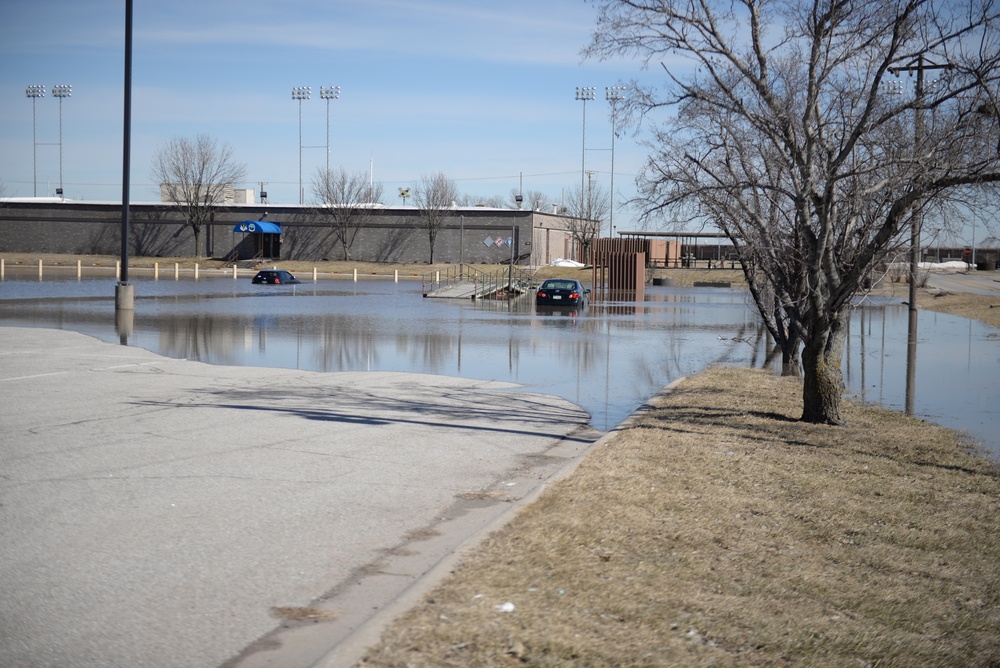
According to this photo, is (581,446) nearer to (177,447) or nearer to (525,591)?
(177,447)

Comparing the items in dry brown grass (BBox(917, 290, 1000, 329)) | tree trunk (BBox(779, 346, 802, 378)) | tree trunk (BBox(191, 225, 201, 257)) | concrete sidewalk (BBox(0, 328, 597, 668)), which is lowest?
concrete sidewalk (BBox(0, 328, 597, 668))

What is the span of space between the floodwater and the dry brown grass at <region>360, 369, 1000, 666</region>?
3415mm

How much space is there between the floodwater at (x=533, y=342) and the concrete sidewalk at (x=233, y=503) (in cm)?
314

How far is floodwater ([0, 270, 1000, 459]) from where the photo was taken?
1788 cm

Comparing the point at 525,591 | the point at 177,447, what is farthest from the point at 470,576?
the point at 177,447

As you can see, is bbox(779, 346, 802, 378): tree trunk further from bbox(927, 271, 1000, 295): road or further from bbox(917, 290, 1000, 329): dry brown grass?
bbox(927, 271, 1000, 295): road

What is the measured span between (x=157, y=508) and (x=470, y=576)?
3138 mm

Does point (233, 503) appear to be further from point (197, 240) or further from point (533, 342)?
point (197, 240)

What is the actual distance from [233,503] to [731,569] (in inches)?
161

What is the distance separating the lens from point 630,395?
54.1 ft

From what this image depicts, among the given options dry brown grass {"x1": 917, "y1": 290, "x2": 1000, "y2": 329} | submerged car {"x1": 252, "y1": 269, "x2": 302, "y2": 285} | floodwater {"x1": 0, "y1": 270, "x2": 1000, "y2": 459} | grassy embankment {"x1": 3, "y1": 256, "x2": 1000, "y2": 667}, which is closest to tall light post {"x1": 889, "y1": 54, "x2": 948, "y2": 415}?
floodwater {"x1": 0, "y1": 270, "x2": 1000, "y2": 459}

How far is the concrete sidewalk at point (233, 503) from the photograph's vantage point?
5.27 metres

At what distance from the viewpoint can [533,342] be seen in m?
25.9

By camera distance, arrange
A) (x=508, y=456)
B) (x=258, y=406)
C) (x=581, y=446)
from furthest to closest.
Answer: (x=258, y=406)
(x=581, y=446)
(x=508, y=456)
